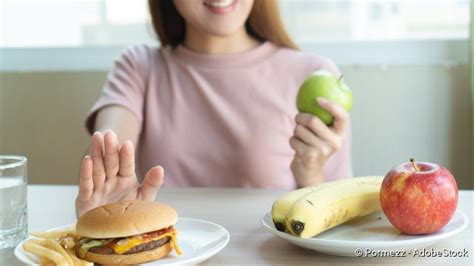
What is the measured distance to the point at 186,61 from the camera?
1.70 metres

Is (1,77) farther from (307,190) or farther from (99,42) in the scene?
(307,190)

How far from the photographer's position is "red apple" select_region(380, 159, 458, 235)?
0.89 metres

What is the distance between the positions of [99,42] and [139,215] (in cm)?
147

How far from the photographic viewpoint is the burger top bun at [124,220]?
0.83m

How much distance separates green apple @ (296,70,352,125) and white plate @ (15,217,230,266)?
0.39m

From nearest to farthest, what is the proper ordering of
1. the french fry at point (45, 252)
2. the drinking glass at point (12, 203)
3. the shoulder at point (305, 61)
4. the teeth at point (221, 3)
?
the french fry at point (45, 252)
the drinking glass at point (12, 203)
the teeth at point (221, 3)
the shoulder at point (305, 61)

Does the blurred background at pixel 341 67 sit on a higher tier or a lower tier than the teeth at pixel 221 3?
lower

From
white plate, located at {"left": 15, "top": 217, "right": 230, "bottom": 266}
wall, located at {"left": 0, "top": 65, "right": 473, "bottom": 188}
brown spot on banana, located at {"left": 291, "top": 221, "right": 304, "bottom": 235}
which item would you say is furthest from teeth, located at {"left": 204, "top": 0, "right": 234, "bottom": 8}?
brown spot on banana, located at {"left": 291, "top": 221, "right": 304, "bottom": 235}

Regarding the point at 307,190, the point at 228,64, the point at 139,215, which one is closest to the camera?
the point at 139,215

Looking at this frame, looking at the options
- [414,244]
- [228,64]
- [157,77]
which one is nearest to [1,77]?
[157,77]

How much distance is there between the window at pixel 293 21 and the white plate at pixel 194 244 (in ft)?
3.56

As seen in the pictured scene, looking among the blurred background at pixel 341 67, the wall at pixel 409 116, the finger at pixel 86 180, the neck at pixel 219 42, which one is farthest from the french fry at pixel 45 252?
the wall at pixel 409 116

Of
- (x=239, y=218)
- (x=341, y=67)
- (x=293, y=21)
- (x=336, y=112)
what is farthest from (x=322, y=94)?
(x=293, y=21)

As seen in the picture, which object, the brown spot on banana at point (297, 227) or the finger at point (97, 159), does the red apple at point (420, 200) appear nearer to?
the brown spot on banana at point (297, 227)
